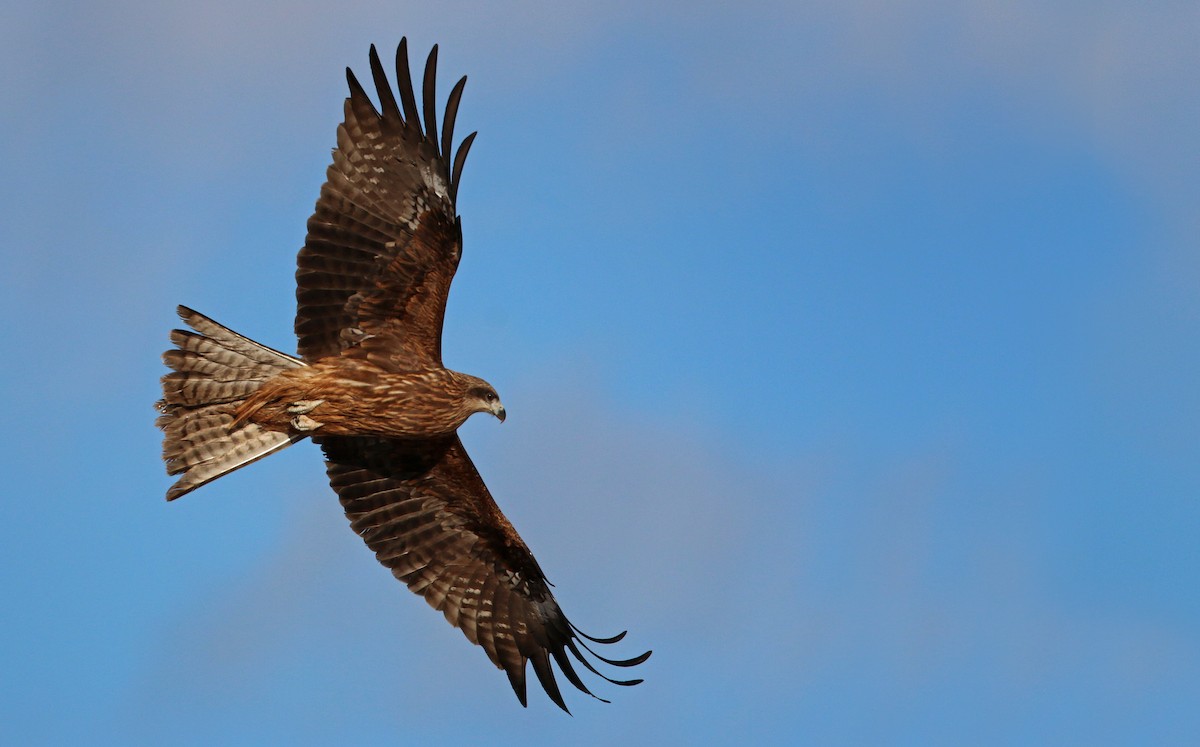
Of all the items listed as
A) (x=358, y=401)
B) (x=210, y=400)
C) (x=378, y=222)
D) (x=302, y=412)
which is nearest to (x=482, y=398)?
(x=358, y=401)

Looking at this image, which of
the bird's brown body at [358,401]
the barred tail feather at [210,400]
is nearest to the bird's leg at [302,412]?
the bird's brown body at [358,401]

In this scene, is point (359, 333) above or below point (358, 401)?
above

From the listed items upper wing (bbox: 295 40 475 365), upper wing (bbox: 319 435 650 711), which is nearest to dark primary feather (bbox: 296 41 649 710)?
upper wing (bbox: 295 40 475 365)

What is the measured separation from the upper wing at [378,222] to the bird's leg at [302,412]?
1.29 ft

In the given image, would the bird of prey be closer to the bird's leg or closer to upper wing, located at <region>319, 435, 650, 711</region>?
the bird's leg

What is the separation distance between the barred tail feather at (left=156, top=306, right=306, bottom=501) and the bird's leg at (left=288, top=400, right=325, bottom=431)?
1.03 feet

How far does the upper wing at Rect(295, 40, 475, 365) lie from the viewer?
1215 centimetres

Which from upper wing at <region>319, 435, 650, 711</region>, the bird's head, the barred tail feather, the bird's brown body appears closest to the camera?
the barred tail feather

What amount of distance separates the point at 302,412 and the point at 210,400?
0.78 meters

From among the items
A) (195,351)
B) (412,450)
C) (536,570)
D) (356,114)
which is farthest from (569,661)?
(356,114)

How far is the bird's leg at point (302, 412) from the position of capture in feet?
40.0

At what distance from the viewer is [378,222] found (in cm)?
1219

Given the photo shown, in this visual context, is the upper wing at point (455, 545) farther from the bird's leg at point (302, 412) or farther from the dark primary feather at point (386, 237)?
the bird's leg at point (302, 412)

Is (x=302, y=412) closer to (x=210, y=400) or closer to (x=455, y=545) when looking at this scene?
(x=210, y=400)
